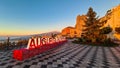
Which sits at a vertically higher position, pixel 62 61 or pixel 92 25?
pixel 92 25

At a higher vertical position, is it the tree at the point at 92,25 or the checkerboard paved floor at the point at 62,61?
the tree at the point at 92,25

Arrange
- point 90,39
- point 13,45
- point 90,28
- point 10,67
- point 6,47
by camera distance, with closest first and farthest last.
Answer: point 10,67, point 6,47, point 13,45, point 90,39, point 90,28

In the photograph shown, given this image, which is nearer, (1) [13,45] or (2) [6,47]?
(2) [6,47]

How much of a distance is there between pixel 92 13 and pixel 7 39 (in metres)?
17.9

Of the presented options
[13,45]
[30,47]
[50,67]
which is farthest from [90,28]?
[50,67]

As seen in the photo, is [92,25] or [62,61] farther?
[92,25]

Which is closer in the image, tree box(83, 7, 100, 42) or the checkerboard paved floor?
the checkerboard paved floor

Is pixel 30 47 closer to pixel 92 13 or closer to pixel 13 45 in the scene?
pixel 13 45

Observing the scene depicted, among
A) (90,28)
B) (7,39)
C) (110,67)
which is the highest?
(90,28)

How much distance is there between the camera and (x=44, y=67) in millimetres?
5547

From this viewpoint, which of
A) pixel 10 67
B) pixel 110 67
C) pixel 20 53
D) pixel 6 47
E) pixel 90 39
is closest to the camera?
pixel 10 67

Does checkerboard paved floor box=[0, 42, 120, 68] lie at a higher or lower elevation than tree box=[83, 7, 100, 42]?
lower

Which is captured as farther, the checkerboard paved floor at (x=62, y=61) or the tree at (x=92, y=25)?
the tree at (x=92, y=25)

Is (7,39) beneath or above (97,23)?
beneath
